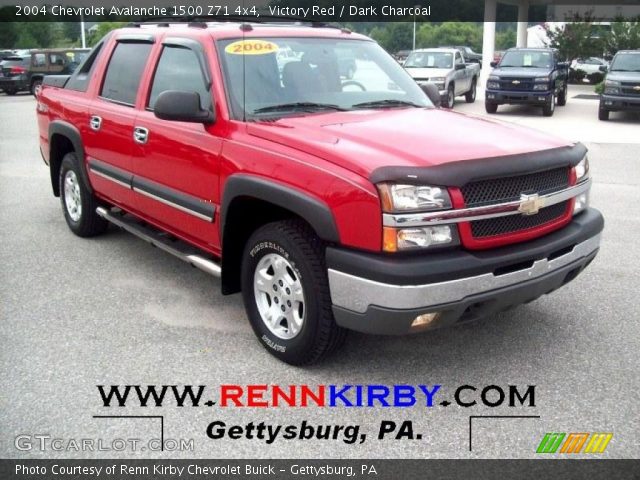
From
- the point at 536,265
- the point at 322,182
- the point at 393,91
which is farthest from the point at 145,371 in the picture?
the point at 393,91

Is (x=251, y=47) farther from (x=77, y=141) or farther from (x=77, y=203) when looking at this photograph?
(x=77, y=203)

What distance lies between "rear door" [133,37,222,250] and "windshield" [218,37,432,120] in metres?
0.21

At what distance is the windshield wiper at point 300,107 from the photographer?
4133 mm

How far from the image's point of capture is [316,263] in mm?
3486

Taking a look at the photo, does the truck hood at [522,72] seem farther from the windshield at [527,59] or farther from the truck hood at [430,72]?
the truck hood at [430,72]

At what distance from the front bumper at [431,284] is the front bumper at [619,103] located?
14.7m

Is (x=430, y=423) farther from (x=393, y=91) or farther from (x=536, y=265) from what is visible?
(x=393, y=91)

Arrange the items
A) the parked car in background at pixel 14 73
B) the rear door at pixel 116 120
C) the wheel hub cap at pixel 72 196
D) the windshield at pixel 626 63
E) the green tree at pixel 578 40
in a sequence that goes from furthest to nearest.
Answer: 1. the green tree at pixel 578 40
2. the parked car in background at pixel 14 73
3. the windshield at pixel 626 63
4. the wheel hub cap at pixel 72 196
5. the rear door at pixel 116 120

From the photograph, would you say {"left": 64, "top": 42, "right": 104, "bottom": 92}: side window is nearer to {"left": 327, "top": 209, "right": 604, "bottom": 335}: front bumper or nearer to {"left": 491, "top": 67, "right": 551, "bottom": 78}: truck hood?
{"left": 327, "top": 209, "right": 604, "bottom": 335}: front bumper

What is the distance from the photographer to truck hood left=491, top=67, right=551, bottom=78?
18.2m

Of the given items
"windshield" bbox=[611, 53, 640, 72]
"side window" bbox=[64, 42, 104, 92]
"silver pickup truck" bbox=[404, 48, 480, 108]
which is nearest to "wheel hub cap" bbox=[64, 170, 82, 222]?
"side window" bbox=[64, 42, 104, 92]

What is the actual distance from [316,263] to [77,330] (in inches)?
71.9

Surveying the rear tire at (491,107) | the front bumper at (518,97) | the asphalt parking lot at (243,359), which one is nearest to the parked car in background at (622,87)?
the front bumper at (518,97)

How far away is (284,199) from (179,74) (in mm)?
1661
